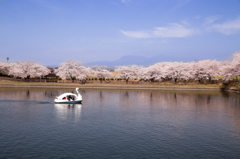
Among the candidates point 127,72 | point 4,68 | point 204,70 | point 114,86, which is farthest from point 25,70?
point 204,70

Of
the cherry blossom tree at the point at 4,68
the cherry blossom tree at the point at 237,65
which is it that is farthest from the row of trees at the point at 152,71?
the cherry blossom tree at the point at 237,65

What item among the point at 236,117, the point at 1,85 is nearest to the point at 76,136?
the point at 236,117

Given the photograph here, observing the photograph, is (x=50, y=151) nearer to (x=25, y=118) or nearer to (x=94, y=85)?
(x=25, y=118)

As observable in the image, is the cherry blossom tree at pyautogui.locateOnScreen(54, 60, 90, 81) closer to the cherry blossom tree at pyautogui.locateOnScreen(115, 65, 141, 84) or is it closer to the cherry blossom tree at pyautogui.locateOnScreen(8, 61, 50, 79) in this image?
the cherry blossom tree at pyautogui.locateOnScreen(8, 61, 50, 79)

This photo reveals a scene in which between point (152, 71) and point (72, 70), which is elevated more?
point (72, 70)

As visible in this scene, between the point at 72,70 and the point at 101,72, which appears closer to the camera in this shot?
the point at 72,70

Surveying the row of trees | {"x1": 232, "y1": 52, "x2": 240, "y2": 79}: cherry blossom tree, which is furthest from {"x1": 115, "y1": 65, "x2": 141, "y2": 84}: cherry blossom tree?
{"x1": 232, "y1": 52, "x2": 240, "y2": 79}: cherry blossom tree

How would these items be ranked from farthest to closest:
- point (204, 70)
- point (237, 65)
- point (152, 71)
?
point (152, 71), point (204, 70), point (237, 65)

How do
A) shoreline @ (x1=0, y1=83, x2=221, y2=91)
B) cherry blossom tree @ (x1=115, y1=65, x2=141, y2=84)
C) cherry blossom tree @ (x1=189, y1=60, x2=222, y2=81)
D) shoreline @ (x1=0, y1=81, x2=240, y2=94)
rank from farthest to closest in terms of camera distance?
cherry blossom tree @ (x1=115, y1=65, x2=141, y2=84), cherry blossom tree @ (x1=189, y1=60, x2=222, y2=81), shoreline @ (x1=0, y1=83, x2=221, y2=91), shoreline @ (x1=0, y1=81, x2=240, y2=94)

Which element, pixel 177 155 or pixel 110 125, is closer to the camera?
pixel 177 155

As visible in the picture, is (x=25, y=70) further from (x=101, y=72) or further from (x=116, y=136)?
(x=116, y=136)

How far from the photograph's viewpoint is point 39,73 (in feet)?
289

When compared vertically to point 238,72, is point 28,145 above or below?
below

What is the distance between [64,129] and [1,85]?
58.2 metres
